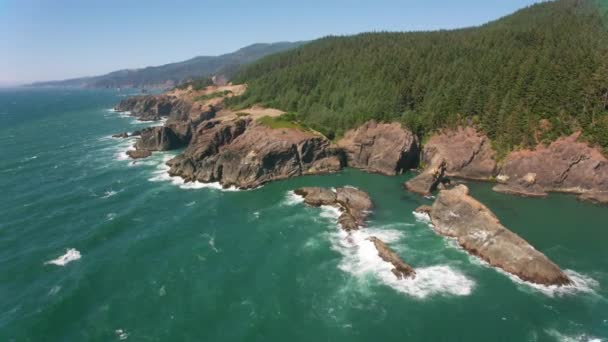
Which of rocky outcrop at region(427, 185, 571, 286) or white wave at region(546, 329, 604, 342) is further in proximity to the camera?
rocky outcrop at region(427, 185, 571, 286)

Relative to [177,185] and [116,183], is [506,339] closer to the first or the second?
[177,185]

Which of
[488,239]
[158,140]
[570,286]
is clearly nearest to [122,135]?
[158,140]

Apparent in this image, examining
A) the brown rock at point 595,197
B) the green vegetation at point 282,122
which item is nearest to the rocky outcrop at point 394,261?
the brown rock at point 595,197

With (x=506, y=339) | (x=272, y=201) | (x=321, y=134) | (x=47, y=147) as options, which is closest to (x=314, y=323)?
(x=506, y=339)

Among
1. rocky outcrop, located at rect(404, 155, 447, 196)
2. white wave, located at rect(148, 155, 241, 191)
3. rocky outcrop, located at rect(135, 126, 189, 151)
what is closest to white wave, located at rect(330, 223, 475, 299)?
rocky outcrop, located at rect(404, 155, 447, 196)

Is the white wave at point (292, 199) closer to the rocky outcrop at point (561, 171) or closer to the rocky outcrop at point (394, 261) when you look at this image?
the rocky outcrop at point (394, 261)

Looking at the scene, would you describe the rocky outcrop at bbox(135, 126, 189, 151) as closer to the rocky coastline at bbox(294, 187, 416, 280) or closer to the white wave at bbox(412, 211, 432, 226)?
the rocky coastline at bbox(294, 187, 416, 280)

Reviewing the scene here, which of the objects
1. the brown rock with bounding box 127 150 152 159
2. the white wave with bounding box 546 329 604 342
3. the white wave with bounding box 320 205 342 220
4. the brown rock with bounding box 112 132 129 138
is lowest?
the white wave with bounding box 546 329 604 342
